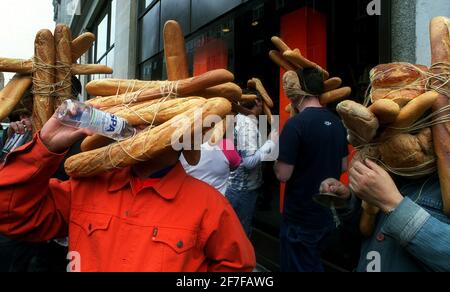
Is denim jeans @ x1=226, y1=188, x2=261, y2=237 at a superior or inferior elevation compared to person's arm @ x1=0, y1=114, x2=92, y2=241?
inferior

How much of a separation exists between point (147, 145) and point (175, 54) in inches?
22.1

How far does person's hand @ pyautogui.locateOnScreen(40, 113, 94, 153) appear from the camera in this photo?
1519 millimetres

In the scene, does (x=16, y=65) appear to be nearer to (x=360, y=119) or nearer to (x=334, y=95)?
(x=360, y=119)

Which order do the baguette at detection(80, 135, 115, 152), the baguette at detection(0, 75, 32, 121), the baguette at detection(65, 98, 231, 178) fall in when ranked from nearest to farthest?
the baguette at detection(65, 98, 231, 178) → the baguette at detection(80, 135, 115, 152) → the baguette at detection(0, 75, 32, 121)

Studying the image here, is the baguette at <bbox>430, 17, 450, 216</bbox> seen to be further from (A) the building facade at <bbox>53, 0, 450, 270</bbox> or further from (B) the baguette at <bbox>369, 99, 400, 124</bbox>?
(A) the building facade at <bbox>53, 0, 450, 270</bbox>

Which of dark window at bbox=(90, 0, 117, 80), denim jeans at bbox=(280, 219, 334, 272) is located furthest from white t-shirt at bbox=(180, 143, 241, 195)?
dark window at bbox=(90, 0, 117, 80)

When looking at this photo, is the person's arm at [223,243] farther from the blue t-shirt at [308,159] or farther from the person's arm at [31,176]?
the blue t-shirt at [308,159]

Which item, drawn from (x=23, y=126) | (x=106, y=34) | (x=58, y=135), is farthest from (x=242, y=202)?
(x=106, y=34)

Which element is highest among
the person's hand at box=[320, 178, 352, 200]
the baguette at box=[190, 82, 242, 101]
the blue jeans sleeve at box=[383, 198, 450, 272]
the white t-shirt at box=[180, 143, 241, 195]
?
the baguette at box=[190, 82, 242, 101]

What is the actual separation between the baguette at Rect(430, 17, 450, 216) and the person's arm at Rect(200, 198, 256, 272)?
846 mm

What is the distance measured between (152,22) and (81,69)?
7924 mm

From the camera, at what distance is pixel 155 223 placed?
58.3 inches

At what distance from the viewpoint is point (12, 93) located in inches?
79.9

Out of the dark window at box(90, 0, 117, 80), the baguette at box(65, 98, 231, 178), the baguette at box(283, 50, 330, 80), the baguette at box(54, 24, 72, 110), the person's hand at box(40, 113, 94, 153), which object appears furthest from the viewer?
the dark window at box(90, 0, 117, 80)
